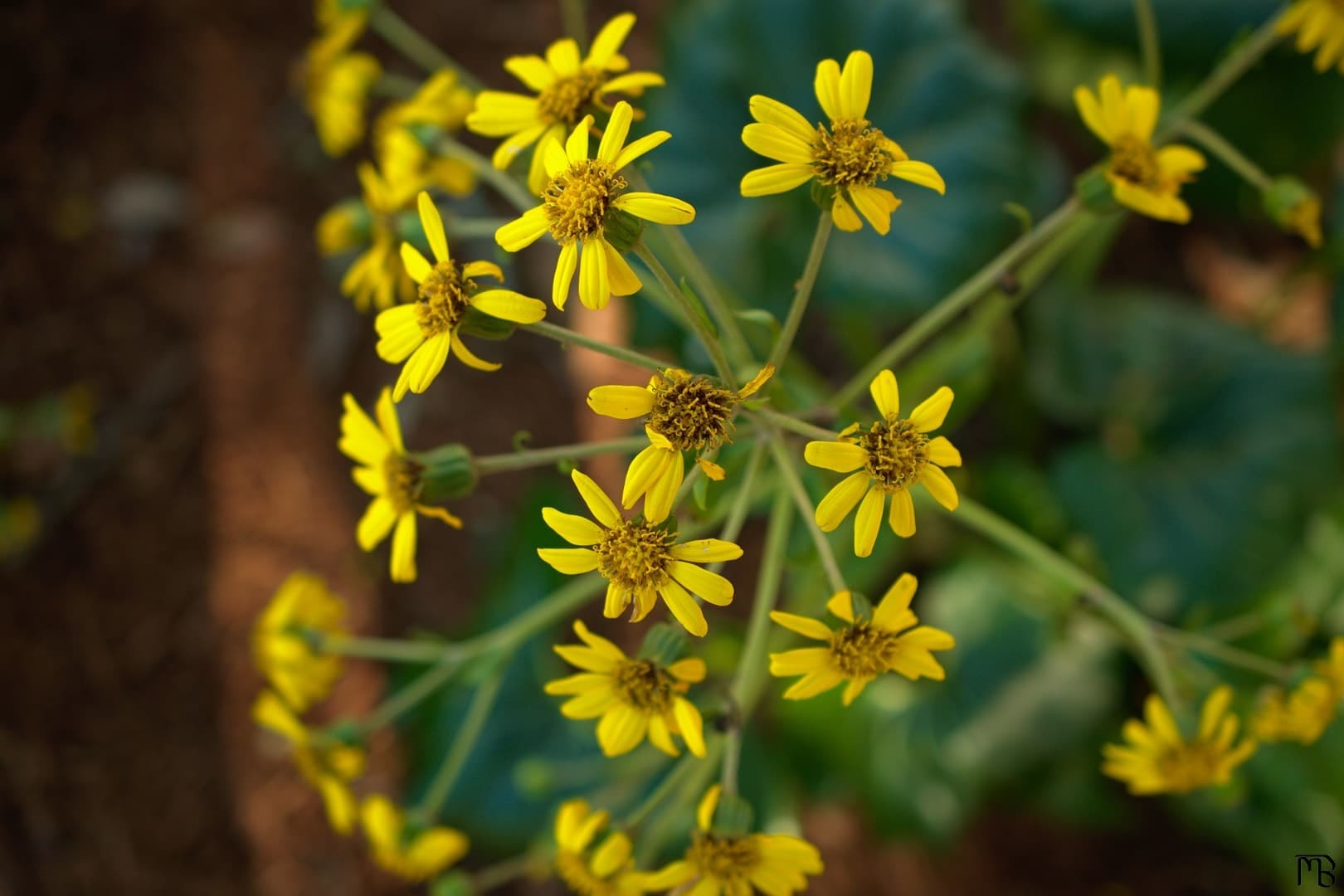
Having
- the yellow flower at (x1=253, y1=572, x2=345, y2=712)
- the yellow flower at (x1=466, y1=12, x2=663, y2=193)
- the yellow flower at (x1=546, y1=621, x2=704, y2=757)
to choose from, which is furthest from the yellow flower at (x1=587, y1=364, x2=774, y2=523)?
the yellow flower at (x1=253, y1=572, x2=345, y2=712)

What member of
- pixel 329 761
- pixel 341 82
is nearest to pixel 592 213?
pixel 341 82

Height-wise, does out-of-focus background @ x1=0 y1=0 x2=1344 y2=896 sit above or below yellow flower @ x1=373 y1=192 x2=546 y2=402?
above

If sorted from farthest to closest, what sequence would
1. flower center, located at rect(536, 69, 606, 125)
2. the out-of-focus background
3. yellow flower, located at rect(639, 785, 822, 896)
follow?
the out-of-focus background, flower center, located at rect(536, 69, 606, 125), yellow flower, located at rect(639, 785, 822, 896)

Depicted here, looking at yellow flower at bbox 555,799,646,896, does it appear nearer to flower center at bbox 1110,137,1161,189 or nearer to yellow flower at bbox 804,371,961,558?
yellow flower at bbox 804,371,961,558

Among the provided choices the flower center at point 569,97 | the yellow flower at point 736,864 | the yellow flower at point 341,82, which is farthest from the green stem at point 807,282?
the yellow flower at point 341,82

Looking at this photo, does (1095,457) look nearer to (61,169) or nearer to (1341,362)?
(1341,362)

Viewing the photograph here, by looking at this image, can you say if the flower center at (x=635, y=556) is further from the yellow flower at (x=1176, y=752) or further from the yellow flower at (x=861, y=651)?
the yellow flower at (x=1176, y=752)
